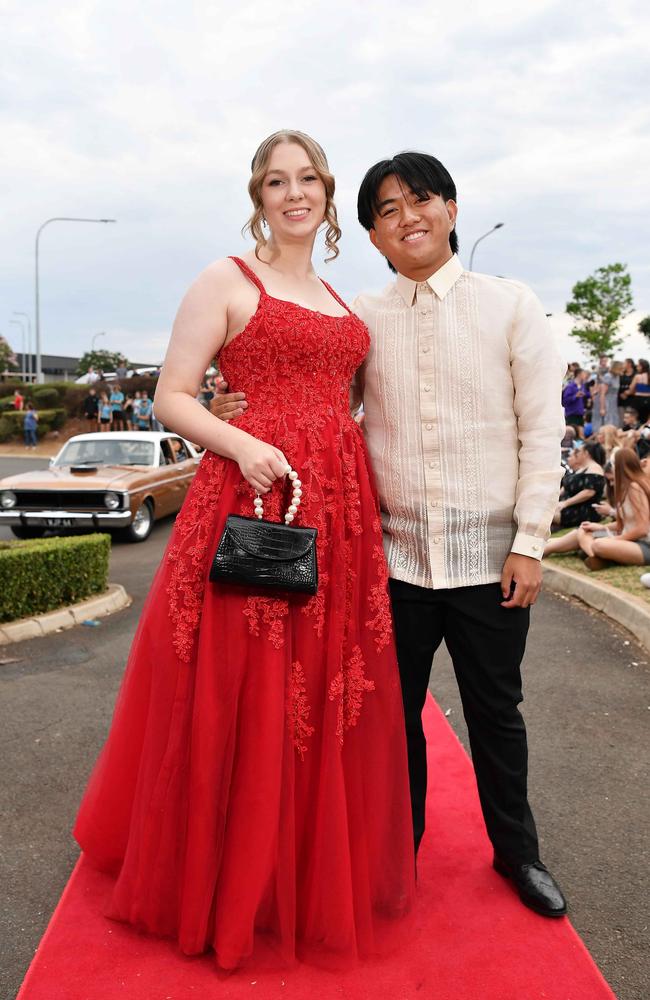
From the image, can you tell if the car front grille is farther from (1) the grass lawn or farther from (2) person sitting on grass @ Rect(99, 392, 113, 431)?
(2) person sitting on grass @ Rect(99, 392, 113, 431)

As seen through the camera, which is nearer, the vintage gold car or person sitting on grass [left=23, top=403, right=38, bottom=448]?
the vintage gold car

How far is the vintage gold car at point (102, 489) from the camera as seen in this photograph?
10.1 metres


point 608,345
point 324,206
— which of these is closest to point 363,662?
point 324,206

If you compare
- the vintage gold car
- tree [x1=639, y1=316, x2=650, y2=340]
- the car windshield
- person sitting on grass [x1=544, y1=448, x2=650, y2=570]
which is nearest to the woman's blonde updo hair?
person sitting on grass [x1=544, y1=448, x2=650, y2=570]

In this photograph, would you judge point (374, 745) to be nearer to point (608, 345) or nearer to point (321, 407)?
point (321, 407)

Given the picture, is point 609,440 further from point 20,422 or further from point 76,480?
point 20,422

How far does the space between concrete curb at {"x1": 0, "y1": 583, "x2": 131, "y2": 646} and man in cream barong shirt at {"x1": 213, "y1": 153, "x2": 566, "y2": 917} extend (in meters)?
4.18

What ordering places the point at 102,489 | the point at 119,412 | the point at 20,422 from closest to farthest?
the point at 102,489
the point at 119,412
the point at 20,422

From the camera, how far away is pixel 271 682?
2266 millimetres

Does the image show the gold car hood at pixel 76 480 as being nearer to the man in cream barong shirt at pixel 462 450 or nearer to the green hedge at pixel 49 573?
the green hedge at pixel 49 573

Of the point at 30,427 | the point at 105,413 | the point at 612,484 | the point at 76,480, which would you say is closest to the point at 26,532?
the point at 76,480

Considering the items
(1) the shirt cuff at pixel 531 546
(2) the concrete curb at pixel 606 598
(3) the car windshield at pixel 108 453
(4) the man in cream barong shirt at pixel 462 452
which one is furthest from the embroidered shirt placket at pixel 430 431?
(3) the car windshield at pixel 108 453

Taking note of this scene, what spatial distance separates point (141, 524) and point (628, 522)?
631 centimetres

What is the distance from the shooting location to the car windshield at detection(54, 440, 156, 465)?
449 inches
